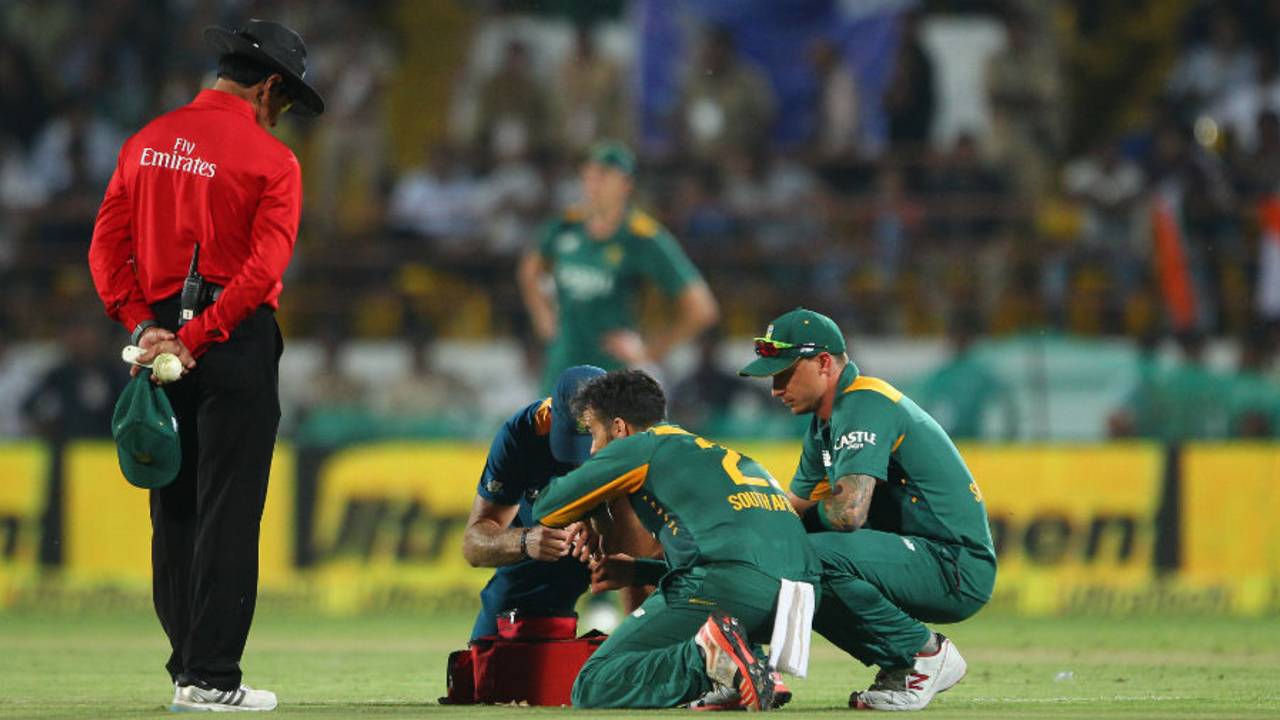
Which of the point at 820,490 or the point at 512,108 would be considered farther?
the point at 512,108

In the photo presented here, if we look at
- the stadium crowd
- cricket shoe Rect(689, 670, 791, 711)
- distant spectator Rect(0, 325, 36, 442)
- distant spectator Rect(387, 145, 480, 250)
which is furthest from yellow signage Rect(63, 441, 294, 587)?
cricket shoe Rect(689, 670, 791, 711)

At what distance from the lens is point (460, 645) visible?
39.9ft

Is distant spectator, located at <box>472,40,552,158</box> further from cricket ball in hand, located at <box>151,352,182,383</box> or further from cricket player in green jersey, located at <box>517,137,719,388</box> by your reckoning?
cricket ball in hand, located at <box>151,352,182,383</box>

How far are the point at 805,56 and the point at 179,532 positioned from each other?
12.6 m

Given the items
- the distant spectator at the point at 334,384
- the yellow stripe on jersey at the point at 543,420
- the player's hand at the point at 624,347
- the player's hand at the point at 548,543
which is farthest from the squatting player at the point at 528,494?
the distant spectator at the point at 334,384

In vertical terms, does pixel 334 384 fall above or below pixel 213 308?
above

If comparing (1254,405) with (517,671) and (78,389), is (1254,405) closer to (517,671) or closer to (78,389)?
(517,671)

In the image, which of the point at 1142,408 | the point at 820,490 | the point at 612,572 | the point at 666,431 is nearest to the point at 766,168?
the point at 1142,408

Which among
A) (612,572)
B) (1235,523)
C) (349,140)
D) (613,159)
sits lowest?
(612,572)

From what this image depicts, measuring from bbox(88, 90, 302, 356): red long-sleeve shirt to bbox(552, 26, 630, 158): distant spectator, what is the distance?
12447 mm

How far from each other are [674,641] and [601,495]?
621mm

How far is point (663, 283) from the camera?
13000 millimetres

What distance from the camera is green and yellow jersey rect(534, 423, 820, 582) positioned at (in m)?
7.38

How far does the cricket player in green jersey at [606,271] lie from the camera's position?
1278cm
